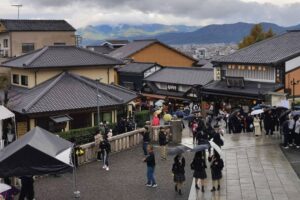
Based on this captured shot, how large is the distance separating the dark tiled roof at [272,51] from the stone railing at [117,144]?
13.1 meters

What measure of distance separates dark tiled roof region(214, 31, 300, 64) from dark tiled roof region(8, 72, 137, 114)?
33.3 ft

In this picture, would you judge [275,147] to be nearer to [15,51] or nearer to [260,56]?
[260,56]

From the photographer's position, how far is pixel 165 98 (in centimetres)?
4497

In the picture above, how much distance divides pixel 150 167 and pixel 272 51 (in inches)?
868

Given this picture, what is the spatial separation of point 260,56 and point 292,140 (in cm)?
1453

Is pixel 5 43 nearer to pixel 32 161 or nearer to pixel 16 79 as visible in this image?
pixel 16 79

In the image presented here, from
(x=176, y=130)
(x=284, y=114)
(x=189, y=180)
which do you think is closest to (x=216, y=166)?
(x=189, y=180)

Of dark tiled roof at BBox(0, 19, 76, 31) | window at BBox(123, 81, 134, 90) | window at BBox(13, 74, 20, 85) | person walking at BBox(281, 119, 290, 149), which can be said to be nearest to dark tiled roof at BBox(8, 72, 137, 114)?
window at BBox(13, 74, 20, 85)

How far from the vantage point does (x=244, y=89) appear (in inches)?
1369

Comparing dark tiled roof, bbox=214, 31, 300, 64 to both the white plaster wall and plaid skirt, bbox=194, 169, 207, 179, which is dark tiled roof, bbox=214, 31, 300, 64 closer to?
the white plaster wall

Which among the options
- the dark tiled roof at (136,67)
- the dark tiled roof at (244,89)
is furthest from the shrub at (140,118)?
the dark tiled roof at (136,67)

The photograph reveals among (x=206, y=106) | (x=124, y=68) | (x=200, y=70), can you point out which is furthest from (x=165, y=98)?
(x=124, y=68)

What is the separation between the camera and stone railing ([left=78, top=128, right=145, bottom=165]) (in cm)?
2080

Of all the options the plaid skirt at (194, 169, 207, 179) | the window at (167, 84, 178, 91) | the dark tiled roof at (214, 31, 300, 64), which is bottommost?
the plaid skirt at (194, 169, 207, 179)
